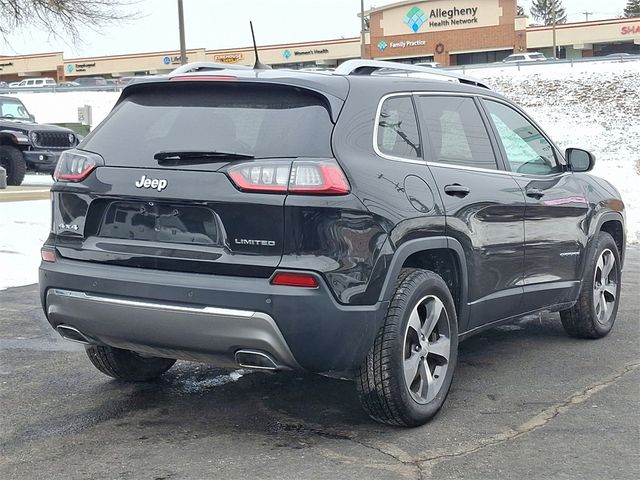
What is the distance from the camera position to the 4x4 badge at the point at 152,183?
4.38 m

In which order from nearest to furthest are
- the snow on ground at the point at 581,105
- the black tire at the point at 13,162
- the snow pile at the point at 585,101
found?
the black tire at the point at 13,162
the snow on ground at the point at 581,105
the snow pile at the point at 585,101

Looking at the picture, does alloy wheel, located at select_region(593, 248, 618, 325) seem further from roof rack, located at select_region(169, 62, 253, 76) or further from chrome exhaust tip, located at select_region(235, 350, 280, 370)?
chrome exhaust tip, located at select_region(235, 350, 280, 370)

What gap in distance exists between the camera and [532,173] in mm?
6023

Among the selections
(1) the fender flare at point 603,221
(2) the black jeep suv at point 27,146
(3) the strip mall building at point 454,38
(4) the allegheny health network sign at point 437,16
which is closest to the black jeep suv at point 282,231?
(1) the fender flare at point 603,221

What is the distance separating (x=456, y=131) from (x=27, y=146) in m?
14.5

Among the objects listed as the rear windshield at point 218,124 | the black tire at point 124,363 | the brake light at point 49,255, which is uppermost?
the rear windshield at point 218,124

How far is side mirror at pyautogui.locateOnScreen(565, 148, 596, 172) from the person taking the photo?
21.0 ft

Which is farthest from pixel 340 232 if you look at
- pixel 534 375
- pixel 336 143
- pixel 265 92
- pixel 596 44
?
pixel 596 44

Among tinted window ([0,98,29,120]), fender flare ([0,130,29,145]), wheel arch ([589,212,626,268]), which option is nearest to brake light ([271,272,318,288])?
wheel arch ([589,212,626,268])

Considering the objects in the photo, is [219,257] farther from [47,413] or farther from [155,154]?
[47,413]

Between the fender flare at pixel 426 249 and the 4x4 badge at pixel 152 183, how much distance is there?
1.11m

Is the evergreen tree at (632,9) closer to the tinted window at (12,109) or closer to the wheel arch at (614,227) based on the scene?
the tinted window at (12,109)

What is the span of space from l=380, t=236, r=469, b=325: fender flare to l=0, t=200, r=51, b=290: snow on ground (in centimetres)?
508

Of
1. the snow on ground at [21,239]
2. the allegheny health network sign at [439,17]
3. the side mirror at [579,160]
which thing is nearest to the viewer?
the side mirror at [579,160]
